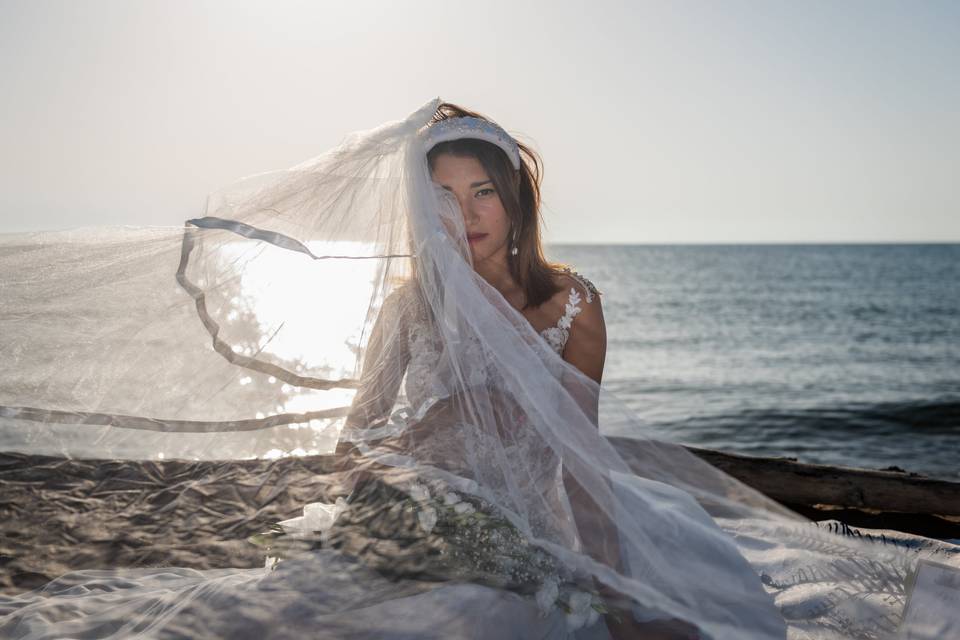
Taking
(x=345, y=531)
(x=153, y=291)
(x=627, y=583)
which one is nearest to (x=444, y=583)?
(x=345, y=531)

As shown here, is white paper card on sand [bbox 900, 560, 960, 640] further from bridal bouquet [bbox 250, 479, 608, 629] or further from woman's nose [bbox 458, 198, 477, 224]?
woman's nose [bbox 458, 198, 477, 224]

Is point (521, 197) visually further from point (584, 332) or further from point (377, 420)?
point (377, 420)

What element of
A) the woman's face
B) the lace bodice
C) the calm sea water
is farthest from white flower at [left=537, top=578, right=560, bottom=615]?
the woman's face

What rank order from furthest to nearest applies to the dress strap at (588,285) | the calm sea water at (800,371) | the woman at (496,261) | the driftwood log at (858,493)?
the calm sea water at (800,371), the driftwood log at (858,493), the dress strap at (588,285), the woman at (496,261)

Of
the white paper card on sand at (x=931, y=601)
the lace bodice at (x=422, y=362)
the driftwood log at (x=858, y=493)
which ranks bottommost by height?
the driftwood log at (x=858, y=493)

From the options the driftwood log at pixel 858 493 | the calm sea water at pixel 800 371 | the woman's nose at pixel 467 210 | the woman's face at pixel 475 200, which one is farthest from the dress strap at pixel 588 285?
the driftwood log at pixel 858 493

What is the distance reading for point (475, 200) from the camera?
109 inches

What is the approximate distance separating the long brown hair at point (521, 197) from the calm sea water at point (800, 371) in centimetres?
84

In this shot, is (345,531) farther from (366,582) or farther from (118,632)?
(118,632)

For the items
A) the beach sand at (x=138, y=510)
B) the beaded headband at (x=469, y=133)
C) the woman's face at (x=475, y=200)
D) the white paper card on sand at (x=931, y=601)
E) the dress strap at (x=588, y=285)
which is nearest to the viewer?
the white paper card on sand at (x=931, y=601)

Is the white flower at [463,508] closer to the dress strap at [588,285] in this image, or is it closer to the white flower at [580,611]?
the white flower at [580,611]

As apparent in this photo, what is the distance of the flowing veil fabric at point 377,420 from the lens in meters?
2.03

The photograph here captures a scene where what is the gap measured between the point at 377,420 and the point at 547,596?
31.0 inches

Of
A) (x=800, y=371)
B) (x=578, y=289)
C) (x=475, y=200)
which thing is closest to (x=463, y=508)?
(x=578, y=289)
